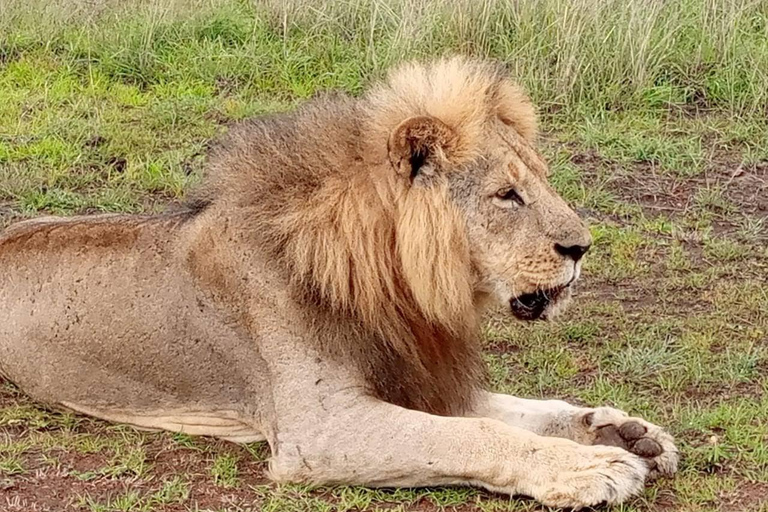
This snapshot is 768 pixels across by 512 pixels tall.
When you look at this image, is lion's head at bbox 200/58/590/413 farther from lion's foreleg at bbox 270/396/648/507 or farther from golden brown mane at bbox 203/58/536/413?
lion's foreleg at bbox 270/396/648/507

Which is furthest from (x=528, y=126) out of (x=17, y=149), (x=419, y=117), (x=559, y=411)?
Result: (x=17, y=149)

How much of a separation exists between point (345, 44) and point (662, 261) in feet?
10.1

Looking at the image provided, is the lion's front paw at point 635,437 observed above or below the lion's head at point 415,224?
below

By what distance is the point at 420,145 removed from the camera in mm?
3785

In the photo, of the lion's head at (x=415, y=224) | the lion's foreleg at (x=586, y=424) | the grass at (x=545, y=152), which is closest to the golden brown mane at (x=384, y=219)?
the lion's head at (x=415, y=224)

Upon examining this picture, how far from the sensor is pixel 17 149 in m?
7.16

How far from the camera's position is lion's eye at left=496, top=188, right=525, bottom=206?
12.7 feet

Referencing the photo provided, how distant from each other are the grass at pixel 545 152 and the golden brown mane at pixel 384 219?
430mm

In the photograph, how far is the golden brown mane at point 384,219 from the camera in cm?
382

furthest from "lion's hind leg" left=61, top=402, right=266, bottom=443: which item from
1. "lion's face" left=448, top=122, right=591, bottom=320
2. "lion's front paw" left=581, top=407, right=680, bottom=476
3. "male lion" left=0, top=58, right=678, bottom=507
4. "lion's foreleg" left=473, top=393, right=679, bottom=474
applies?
"lion's front paw" left=581, top=407, right=680, bottom=476

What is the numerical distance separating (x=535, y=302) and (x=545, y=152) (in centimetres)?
331

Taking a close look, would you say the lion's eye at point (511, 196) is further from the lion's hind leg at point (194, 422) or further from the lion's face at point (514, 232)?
the lion's hind leg at point (194, 422)

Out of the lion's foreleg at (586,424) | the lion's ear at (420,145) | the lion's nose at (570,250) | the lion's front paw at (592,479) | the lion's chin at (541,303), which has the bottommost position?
the lion's foreleg at (586,424)

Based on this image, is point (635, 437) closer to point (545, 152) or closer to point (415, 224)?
point (415, 224)
